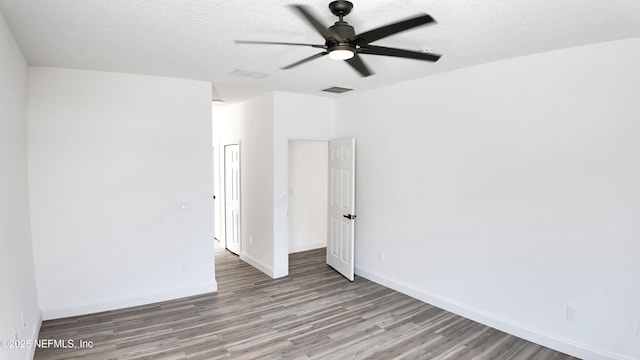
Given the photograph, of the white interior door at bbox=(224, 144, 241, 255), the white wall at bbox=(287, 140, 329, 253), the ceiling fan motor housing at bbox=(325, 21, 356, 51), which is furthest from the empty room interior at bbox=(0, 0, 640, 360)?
the white wall at bbox=(287, 140, 329, 253)

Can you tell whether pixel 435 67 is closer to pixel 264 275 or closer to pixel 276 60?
pixel 276 60

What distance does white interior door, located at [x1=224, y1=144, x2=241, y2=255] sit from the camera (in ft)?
20.3

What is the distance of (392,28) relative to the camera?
201 centimetres

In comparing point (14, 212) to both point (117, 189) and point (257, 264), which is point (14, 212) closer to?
point (117, 189)

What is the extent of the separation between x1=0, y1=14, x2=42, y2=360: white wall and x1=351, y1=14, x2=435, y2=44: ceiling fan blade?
2.47 meters

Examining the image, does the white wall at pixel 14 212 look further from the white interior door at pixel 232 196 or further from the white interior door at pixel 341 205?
the white interior door at pixel 341 205

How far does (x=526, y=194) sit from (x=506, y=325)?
1370mm

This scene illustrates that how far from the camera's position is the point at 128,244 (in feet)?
13.3

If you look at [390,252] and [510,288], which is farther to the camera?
[390,252]

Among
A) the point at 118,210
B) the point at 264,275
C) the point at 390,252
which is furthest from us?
the point at 264,275

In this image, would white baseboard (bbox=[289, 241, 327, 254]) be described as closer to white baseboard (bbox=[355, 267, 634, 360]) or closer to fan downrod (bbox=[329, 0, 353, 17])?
white baseboard (bbox=[355, 267, 634, 360])

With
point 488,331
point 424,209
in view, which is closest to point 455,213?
point 424,209

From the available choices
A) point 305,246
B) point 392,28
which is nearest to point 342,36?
point 392,28

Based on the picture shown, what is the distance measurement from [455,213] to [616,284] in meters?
1.51
